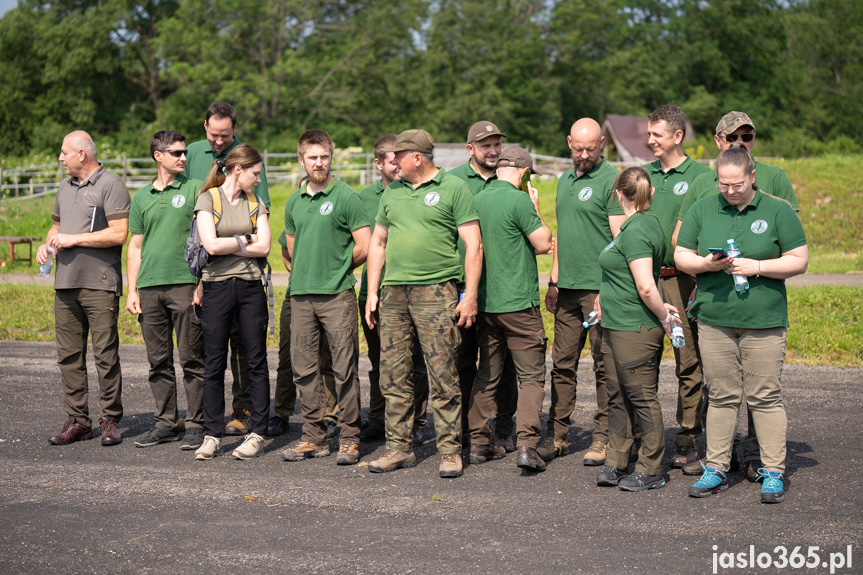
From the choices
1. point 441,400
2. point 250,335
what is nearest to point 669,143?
point 441,400

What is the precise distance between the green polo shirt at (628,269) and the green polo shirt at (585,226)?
1.62 ft

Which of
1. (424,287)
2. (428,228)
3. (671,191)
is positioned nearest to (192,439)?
(424,287)

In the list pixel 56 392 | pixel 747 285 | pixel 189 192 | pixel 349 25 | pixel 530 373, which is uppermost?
pixel 349 25

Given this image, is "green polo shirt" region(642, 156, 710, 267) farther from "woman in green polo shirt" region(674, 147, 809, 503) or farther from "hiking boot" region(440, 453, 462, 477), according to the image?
"hiking boot" region(440, 453, 462, 477)

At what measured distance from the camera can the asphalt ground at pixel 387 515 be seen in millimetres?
4559

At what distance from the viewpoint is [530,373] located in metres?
6.30

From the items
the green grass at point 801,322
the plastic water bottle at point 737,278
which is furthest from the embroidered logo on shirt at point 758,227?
the green grass at point 801,322

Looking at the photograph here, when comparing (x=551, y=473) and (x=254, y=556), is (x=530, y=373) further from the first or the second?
(x=254, y=556)

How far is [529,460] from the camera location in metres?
6.05

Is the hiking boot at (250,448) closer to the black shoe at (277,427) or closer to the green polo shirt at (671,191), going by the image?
the black shoe at (277,427)

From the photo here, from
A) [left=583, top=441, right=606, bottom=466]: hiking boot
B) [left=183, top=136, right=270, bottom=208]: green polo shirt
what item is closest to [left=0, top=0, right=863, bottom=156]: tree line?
[left=183, top=136, right=270, bottom=208]: green polo shirt

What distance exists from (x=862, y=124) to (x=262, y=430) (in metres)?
61.3

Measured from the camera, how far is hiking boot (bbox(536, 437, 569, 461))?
6.45 meters

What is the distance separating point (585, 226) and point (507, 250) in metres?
0.61
